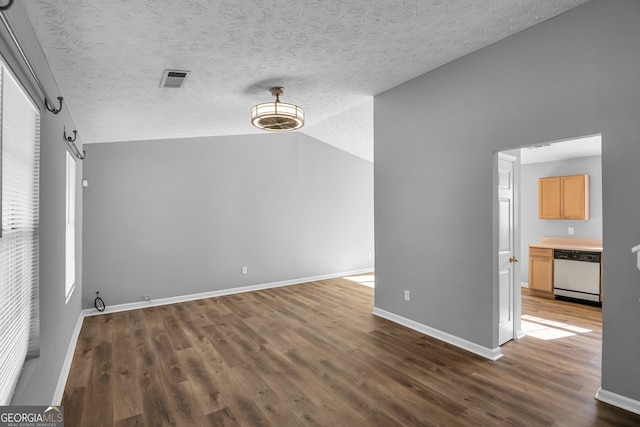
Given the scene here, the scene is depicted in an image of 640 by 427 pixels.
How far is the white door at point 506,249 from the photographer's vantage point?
3576mm

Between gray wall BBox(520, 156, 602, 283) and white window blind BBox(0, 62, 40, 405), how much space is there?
604 centimetres

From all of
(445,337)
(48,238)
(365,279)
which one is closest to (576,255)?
(445,337)

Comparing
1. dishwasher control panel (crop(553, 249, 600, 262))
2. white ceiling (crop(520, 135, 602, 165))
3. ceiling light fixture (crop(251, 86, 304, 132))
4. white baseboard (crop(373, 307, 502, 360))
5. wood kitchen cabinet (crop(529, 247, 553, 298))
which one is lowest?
white baseboard (crop(373, 307, 502, 360))

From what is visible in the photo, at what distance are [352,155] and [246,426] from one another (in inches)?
248

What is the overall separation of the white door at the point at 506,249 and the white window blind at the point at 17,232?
12.2 ft

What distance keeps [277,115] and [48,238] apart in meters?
2.24

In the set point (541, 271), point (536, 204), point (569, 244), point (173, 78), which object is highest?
point (173, 78)

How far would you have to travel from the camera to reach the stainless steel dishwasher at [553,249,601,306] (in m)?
5.00

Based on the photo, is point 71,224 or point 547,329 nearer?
point 71,224

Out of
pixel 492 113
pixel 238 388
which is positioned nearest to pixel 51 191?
pixel 238 388

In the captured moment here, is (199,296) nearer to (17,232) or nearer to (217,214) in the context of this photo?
(217,214)

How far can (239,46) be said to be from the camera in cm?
276

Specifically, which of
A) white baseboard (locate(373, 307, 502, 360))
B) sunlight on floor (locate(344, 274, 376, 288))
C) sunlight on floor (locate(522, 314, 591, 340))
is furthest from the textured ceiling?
sunlight on floor (locate(344, 274, 376, 288))

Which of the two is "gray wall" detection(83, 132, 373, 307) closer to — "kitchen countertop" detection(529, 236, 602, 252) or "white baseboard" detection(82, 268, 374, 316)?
"white baseboard" detection(82, 268, 374, 316)
